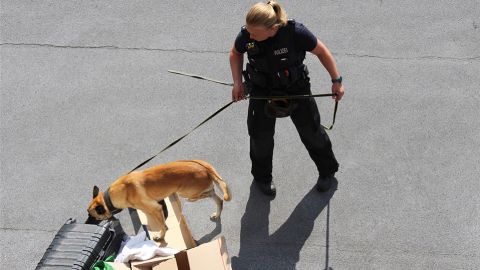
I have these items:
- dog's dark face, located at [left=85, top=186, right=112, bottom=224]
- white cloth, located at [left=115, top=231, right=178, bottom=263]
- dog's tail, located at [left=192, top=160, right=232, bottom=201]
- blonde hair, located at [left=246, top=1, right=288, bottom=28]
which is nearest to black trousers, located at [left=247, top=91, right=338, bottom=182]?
dog's tail, located at [left=192, top=160, right=232, bottom=201]

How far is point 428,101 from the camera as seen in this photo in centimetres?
525

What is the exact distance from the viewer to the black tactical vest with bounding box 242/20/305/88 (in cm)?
355

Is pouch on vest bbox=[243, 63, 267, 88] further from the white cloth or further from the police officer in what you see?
the white cloth

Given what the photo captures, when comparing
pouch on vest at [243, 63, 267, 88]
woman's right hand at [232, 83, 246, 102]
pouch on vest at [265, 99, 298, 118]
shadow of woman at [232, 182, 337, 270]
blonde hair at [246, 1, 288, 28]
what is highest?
blonde hair at [246, 1, 288, 28]

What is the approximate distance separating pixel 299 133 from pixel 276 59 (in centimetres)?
79

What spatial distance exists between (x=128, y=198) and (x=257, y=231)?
45.5 inches

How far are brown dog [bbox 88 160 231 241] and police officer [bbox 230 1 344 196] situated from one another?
544 mm

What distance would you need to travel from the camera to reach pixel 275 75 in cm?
371

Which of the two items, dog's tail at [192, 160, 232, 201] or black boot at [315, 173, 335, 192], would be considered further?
black boot at [315, 173, 335, 192]

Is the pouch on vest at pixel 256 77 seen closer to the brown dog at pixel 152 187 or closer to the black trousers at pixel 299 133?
the black trousers at pixel 299 133

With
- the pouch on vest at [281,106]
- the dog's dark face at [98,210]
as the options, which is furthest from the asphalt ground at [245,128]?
the pouch on vest at [281,106]

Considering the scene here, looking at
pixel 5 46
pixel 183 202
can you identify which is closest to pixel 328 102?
pixel 183 202

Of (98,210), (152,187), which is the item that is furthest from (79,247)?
(152,187)

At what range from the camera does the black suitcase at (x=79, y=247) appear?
11.8 ft
